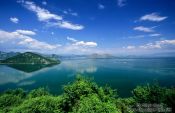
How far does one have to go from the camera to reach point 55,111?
65.4 feet

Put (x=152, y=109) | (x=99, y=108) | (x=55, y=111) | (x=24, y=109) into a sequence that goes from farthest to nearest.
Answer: (x=152, y=109) → (x=55, y=111) → (x=24, y=109) → (x=99, y=108)

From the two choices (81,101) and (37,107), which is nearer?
(37,107)

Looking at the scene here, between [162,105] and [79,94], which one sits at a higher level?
[79,94]

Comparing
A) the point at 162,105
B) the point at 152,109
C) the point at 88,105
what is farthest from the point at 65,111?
the point at 162,105

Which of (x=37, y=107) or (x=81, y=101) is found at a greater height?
(x=81, y=101)

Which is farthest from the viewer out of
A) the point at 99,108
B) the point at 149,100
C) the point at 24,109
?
the point at 149,100

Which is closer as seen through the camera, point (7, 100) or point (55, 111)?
point (55, 111)

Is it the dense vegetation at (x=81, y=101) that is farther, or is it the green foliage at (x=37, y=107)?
the green foliage at (x=37, y=107)

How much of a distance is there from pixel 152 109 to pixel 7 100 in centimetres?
2814

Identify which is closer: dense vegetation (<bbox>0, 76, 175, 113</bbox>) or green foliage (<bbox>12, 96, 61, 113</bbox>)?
dense vegetation (<bbox>0, 76, 175, 113</bbox>)

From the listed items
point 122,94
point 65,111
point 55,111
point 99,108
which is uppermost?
point 99,108

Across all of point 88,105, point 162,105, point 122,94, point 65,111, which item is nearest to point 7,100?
point 65,111

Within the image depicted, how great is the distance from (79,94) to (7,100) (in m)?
16.5

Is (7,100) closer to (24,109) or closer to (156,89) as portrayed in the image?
(24,109)
